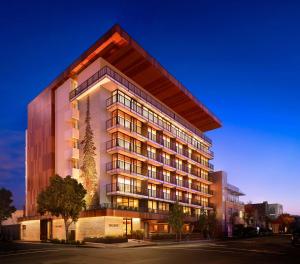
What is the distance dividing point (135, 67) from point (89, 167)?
17.6 meters

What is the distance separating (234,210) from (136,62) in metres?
63.5

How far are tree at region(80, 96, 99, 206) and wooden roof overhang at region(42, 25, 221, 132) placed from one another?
7.70m

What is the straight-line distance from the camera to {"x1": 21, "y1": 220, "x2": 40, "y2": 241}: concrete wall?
69.1 m

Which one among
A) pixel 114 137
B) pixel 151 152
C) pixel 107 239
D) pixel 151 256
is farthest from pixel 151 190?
pixel 151 256

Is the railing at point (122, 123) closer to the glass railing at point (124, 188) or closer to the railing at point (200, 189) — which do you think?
the glass railing at point (124, 188)

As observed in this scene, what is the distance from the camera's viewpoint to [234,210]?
111 meters

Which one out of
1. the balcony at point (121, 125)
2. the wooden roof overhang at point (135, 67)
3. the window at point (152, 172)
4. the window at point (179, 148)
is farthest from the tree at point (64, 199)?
the window at point (179, 148)

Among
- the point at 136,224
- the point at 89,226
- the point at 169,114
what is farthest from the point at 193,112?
the point at 89,226

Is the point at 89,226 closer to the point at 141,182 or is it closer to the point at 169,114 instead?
the point at 141,182

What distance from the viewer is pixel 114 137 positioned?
59969 millimetres

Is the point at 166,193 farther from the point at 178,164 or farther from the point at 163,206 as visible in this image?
the point at 178,164

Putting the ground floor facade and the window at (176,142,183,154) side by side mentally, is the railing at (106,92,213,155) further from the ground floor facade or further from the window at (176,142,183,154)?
the ground floor facade

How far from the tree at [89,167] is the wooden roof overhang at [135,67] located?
7.70 meters

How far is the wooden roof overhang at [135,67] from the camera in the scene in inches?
2280
